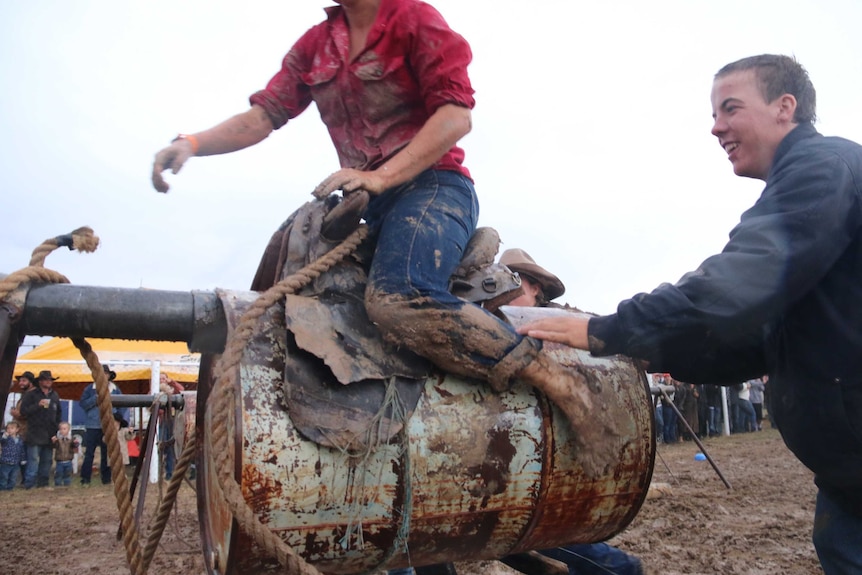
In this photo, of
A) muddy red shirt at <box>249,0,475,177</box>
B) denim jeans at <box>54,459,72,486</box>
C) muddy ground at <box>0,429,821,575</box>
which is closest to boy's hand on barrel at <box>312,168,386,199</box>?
muddy red shirt at <box>249,0,475,177</box>

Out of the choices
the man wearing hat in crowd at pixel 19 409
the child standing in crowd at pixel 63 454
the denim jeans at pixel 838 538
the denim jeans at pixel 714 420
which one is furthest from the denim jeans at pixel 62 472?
the denim jeans at pixel 714 420

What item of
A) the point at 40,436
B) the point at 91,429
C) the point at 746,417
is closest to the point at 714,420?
the point at 746,417

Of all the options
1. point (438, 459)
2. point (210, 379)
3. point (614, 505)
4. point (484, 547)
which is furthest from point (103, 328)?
point (614, 505)

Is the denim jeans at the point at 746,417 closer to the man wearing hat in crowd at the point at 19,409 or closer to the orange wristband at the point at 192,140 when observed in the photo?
the man wearing hat in crowd at the point at 19,409

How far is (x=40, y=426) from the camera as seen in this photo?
1023cm

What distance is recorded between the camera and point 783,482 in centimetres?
784

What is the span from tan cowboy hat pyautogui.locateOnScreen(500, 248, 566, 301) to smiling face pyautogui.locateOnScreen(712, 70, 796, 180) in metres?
1.78

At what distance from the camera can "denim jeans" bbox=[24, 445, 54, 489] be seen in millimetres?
10414

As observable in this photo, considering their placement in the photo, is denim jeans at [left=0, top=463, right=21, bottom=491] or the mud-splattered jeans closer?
the mud-splattered jeans

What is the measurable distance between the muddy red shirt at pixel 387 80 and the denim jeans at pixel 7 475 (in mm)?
10438

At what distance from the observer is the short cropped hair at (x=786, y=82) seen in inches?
85.0

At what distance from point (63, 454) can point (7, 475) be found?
82 centimetres

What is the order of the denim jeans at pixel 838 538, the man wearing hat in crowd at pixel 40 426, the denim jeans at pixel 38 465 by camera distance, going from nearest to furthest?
the denim jeans at pixel 838 538 → the man wearing hat in crowd at pixel 40 426 → the denim jeans at pixel 38 465

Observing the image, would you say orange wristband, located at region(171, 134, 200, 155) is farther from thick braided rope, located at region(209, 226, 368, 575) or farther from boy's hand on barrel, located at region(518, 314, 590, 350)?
boy's hand on barrel, located at region(518, 314, 590, 350)
